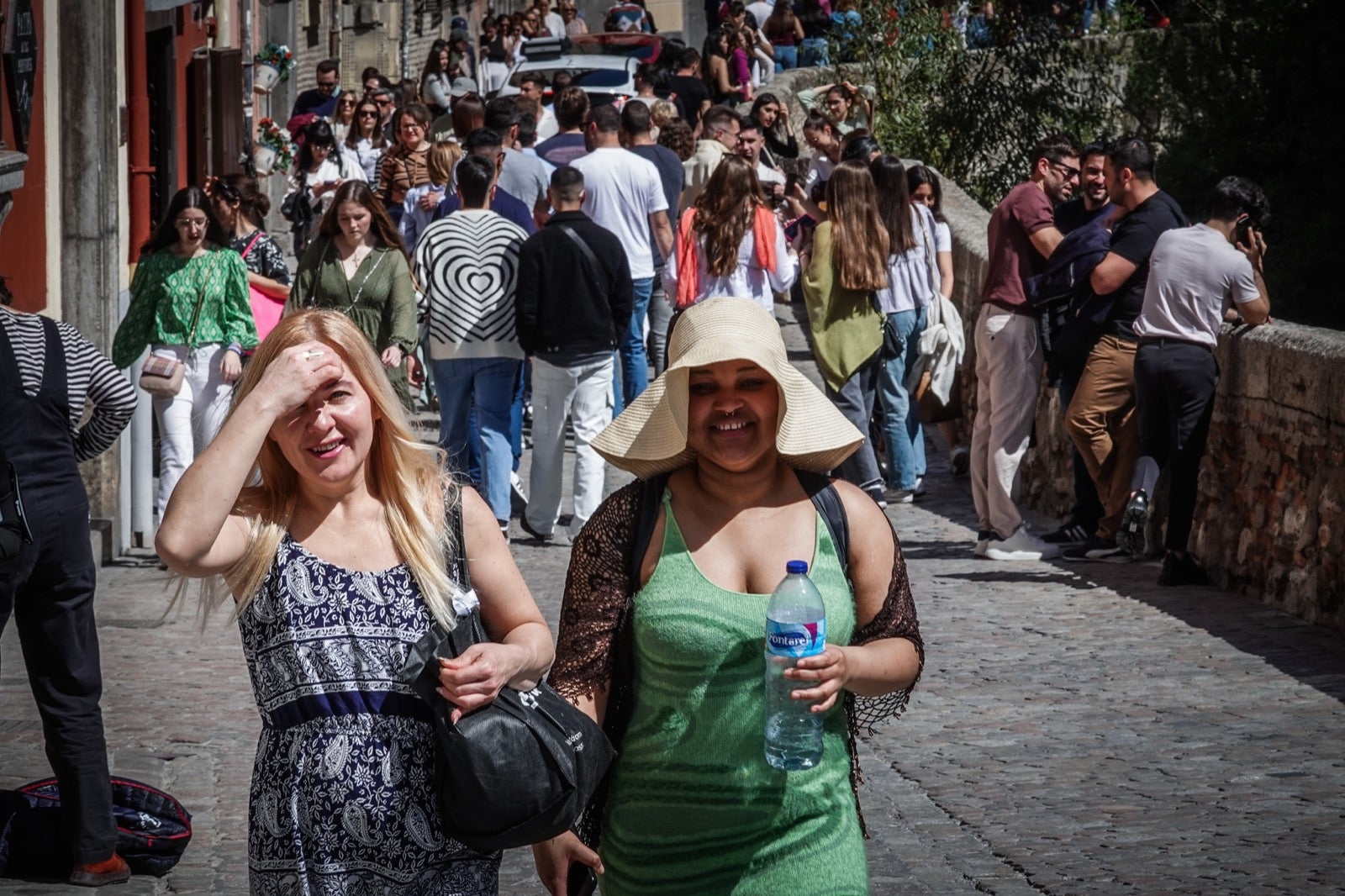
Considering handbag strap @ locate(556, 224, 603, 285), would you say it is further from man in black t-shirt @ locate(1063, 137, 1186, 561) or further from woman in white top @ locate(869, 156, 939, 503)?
man in black t-shirt @ locate(1063, 137, 1186, 561)

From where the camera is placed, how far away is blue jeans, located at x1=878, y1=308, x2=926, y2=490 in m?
11.8

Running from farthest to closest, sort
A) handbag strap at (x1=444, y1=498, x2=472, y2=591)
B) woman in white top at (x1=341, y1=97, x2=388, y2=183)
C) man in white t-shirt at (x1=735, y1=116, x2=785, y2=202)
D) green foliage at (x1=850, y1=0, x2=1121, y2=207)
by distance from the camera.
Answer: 1. green foliage at (x1=850, y1=0, x2=1121, y2=207)
2. woman in white top at (x1=341, y1=97, x2=388, y2=183)
3. man in white t-shirt at (x1=735, y1=116, x2=785, y2=202)
4. handbag strap at (x1=444, y1=498, x2=472, y2=591)

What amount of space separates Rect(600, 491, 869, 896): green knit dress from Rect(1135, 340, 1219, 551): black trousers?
20.5 ft

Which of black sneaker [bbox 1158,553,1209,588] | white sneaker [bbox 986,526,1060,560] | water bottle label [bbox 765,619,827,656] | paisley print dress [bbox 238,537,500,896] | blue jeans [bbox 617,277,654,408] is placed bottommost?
white sneaker [bbox 986,526,1060,560]

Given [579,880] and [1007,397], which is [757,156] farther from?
[579,880]

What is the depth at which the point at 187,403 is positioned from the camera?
32.8ft

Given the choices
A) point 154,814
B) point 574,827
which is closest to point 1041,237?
point 154,814

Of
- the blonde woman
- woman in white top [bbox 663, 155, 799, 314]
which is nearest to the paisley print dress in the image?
the blonde woman

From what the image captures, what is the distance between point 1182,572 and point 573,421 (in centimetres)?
324

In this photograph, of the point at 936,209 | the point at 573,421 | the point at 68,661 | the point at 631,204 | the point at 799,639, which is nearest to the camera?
the point at 799,639

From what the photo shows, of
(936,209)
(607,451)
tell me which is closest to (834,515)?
(607,451)

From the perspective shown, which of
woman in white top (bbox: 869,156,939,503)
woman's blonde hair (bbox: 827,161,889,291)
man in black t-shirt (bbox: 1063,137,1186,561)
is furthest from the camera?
woman in white top (bbox: 869,156,939,503)

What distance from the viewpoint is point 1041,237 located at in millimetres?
10695

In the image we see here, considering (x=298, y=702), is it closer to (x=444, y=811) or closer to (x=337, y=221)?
(x=444, y=811)
